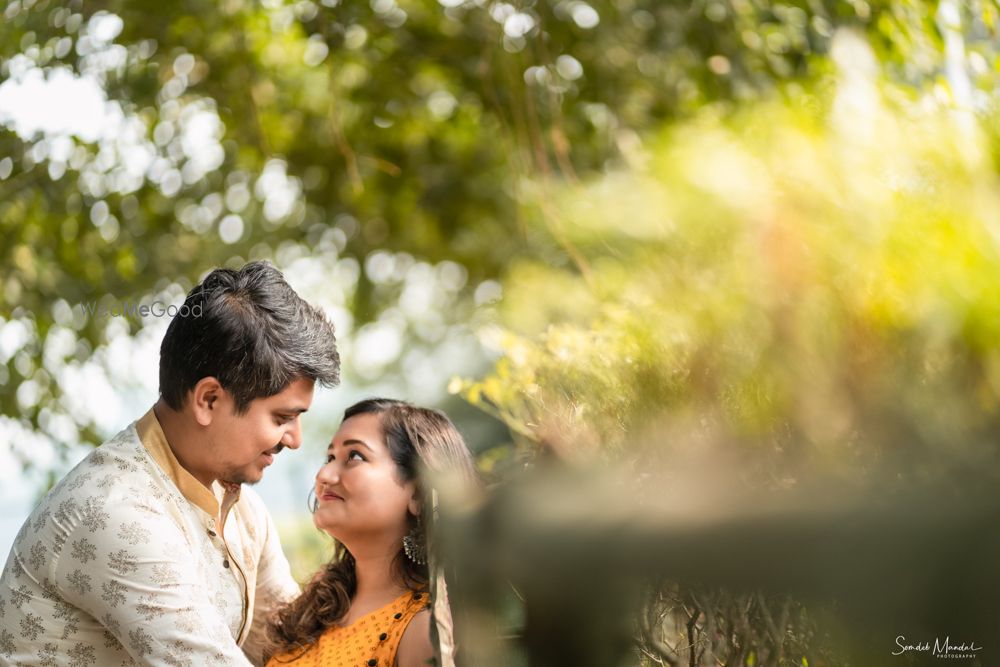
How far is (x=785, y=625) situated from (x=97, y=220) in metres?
4.84

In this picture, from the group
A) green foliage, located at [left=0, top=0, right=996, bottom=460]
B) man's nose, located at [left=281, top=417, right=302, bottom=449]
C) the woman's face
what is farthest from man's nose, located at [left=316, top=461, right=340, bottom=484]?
green foliage, located at [left=0, top=0, right=996, bottom=460]

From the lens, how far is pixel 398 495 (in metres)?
2.11

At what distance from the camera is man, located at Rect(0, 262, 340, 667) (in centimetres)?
172

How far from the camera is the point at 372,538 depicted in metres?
2.13

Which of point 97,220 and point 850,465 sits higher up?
point 97,220

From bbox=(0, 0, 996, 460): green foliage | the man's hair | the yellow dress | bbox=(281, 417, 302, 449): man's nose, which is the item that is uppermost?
bbox=(0, 0, 996, 460): green foliage

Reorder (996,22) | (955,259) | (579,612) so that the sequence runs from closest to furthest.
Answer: (955,259), (579,612), (996,22)

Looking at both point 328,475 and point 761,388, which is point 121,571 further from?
point 761,388

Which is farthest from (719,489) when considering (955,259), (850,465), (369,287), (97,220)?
(369,287)

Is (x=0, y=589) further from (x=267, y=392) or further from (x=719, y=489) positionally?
(x=719, y=489)

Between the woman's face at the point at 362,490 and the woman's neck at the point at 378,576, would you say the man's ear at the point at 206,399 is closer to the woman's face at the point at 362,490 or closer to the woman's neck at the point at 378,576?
the woman's face at the point at 362,490

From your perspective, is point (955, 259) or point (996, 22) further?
point (996, 22)

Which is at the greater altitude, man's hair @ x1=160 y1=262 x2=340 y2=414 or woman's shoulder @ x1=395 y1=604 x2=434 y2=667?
man's hair @ x1=160 y1=262 x2=340 y2=414
